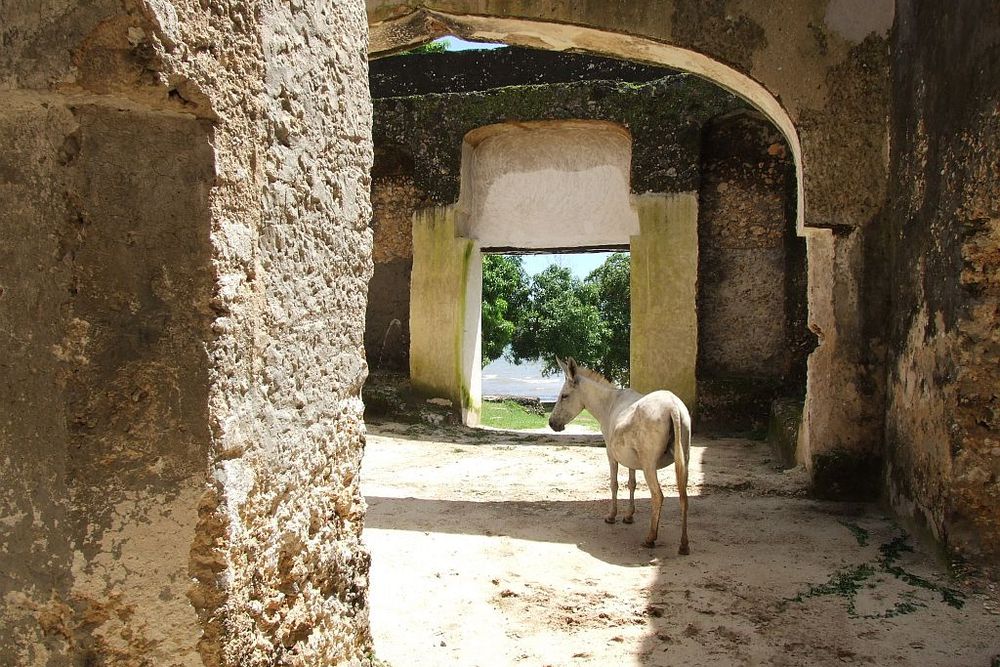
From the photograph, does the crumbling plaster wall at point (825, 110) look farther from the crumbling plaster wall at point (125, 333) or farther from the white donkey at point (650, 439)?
the crumbling plaster wall at point (125, 333)

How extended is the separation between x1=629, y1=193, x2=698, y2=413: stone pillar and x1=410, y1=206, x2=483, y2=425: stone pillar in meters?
2.34

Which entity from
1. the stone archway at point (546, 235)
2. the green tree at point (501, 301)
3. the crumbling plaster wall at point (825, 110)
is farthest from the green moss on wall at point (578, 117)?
the green tree at point (501, 301)

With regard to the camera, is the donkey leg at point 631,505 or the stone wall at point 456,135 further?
the stone wall at point 456,135

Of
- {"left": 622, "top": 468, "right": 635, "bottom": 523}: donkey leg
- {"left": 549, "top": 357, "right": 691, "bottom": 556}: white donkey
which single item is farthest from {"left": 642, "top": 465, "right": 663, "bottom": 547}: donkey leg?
{"left": 622, "top": 468, "right": 635, "bottom": 523}: donkey leg

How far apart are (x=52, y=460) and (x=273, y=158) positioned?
83 centimetres

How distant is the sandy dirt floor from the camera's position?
10.8ft

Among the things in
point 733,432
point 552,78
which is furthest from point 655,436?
point 552,78

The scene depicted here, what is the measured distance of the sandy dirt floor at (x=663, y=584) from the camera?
3301 millimetres

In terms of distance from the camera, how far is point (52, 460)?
1644 millimetres

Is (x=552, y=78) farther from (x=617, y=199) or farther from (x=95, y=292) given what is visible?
(x=95, y=292)

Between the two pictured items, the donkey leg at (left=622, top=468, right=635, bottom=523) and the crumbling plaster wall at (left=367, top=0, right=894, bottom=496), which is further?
the crumbling plaster wall at (left=367, top=0, right=894, bottom=496)

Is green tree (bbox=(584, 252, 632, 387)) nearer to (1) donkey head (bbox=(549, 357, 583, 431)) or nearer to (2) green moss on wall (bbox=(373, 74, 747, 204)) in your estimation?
(2) green moss on wall (bbox=(373, 74, 747, 204))

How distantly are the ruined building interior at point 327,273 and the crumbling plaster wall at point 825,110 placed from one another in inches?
0.8

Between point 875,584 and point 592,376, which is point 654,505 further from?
point 592,376
